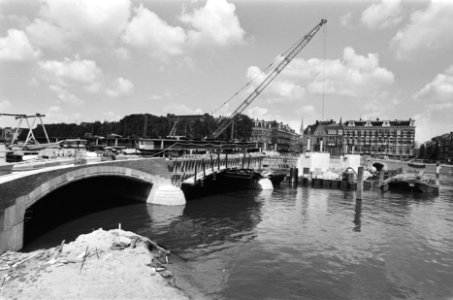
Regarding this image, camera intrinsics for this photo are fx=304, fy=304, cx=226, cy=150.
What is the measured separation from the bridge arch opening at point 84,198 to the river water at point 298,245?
2832 millimetres

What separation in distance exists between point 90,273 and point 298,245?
22.0 m

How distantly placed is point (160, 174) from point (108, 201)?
10.0 meters

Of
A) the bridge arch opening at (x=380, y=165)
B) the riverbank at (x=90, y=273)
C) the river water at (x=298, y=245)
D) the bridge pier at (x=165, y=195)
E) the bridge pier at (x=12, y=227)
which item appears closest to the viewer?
the riverbank at (x=90, y=273)

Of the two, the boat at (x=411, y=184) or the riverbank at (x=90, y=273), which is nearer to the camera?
the riverbank at (x=90, y=273)

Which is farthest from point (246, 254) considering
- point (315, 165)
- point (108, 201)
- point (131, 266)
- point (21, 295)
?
point (315, 165)

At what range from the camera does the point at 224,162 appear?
67688 mm

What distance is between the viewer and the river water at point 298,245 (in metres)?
22.5

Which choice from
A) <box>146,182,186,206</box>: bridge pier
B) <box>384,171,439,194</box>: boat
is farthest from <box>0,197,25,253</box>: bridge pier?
<box>384,171,439,194</box>: boat

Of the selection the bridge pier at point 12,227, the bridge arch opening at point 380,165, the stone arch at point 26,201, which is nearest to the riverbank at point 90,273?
the bridge pier at point 12,227

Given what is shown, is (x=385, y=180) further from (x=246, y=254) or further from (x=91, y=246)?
(x=91, y=246)

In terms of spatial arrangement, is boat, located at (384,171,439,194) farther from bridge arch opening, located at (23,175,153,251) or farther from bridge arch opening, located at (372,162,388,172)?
bridge arch opening, located at (23,175,153,251)

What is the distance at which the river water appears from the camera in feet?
73.9

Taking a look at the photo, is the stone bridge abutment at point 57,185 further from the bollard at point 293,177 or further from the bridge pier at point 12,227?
the bollard at point 293,177

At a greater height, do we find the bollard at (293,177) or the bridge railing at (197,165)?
the bridge railing at (197,165)
